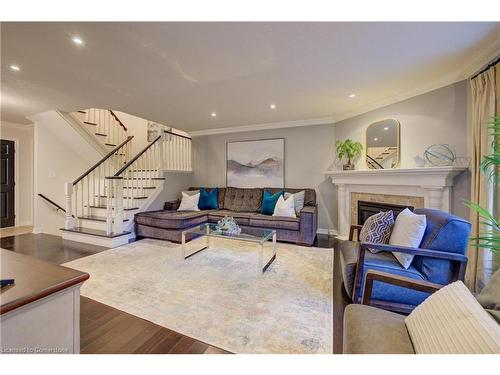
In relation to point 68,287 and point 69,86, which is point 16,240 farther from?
point 68,287

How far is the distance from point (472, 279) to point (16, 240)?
6.59m

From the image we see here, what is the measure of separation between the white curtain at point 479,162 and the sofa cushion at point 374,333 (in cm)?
169

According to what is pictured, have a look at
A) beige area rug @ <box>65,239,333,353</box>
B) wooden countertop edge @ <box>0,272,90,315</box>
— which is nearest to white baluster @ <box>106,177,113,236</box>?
beige area rug @ <box>65,239,333,353</box>

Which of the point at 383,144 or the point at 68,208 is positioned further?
the point at 68,208

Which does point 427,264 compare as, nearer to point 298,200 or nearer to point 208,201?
point 298,200

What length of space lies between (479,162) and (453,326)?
214 centimetres

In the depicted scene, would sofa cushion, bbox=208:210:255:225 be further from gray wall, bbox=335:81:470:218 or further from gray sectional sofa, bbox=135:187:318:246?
gray wall, bbox=335:81:470:218

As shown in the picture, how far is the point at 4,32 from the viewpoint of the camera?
1.78 metres

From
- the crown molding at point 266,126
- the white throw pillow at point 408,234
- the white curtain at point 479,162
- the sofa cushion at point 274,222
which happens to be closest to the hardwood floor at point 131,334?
the white throw pillow at point 408,234

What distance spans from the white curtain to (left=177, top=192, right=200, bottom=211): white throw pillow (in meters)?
4.14

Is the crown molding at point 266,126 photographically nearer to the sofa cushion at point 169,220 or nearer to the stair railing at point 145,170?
the stair railing at point 145,170

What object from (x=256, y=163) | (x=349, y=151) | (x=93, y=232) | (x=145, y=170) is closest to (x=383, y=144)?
(x=349, y=151)

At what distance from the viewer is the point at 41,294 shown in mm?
762

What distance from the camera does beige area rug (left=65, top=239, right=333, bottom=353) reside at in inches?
60.2
